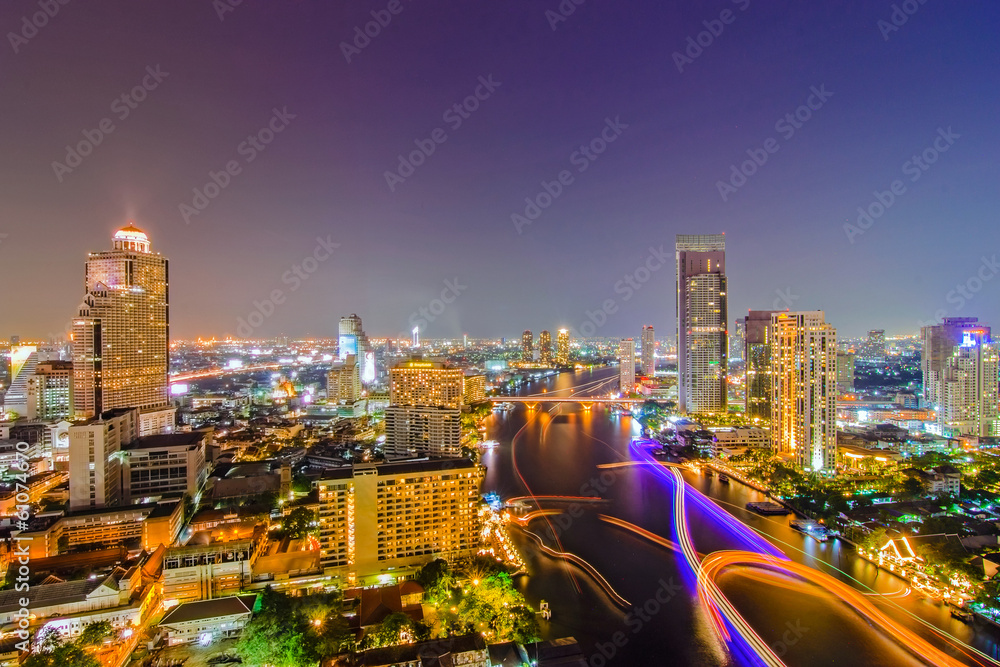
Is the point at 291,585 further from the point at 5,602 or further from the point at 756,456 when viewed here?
the point at 756,456

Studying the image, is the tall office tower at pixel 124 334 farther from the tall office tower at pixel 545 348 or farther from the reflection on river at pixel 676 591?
the tall office tower at pixel 545 348

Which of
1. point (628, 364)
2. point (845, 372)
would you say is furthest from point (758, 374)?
point (628, 364)

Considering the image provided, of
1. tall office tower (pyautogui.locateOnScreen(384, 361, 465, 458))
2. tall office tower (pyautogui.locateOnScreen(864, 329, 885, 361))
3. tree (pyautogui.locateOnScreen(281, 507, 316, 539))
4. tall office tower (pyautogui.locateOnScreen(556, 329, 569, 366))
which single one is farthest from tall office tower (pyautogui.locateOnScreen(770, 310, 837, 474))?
tall office tower (pyautogui.locateOnScreen(556, 329, 569, 366))

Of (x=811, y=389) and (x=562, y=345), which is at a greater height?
(x=562, y=345)

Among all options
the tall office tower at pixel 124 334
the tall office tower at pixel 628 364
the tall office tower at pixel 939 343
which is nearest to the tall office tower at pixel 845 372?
the tall office tower at pixel 939 343

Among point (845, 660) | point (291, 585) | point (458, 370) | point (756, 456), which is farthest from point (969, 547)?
point (458, 370)

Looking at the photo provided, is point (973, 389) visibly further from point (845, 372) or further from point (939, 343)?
point (845, 372)
